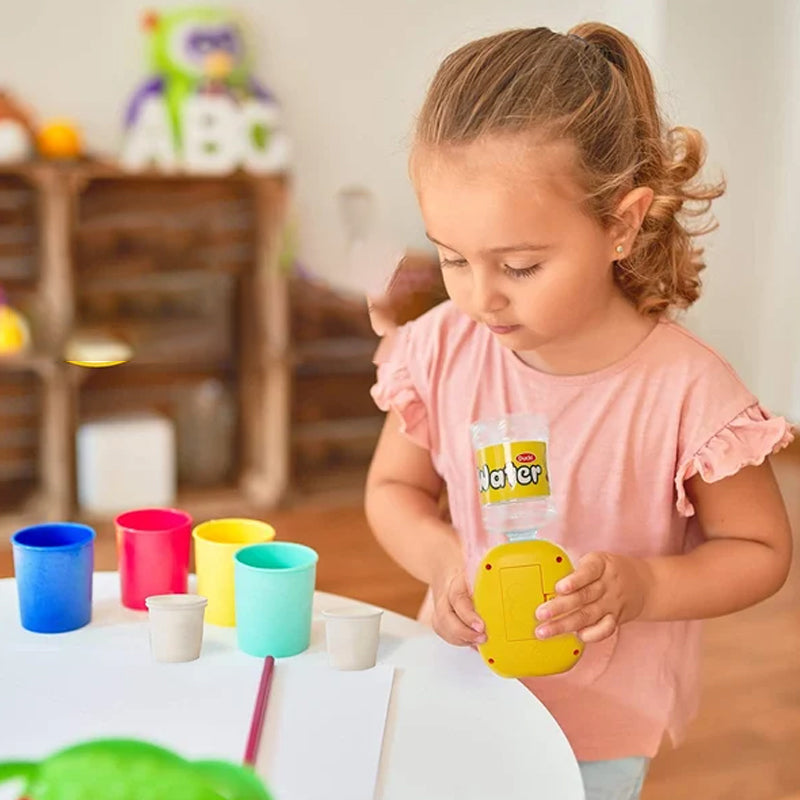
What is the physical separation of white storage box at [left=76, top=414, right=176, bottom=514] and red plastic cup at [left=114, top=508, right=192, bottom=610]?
2169mm

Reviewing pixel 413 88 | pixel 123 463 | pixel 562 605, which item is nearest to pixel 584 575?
pixel 562 605

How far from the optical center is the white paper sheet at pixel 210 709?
0.81m

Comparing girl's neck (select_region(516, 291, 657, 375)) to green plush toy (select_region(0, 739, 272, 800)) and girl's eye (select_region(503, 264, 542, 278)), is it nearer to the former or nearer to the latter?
girl's eye (select_region(503, 264, 542, 278))

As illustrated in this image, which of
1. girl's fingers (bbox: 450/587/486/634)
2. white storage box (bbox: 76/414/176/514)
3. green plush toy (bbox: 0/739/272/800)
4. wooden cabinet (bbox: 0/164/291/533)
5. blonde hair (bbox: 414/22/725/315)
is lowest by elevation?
white storage box (bbox: 76/414/176/514)

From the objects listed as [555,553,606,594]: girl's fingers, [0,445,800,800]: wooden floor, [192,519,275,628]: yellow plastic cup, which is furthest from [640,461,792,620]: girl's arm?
[0,445,800,800]: wooden floor

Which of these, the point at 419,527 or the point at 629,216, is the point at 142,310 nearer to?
the point at 419,527

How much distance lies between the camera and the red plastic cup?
1062 mm

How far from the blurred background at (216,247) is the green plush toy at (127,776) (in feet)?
6.95

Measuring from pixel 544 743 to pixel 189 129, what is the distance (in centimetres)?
271

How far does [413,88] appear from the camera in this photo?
3.70 meters

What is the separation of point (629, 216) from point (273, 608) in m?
0.44

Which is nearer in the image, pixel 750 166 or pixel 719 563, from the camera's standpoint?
pixel 719 563

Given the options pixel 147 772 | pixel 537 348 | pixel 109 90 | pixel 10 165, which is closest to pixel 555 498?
pixel 537 348

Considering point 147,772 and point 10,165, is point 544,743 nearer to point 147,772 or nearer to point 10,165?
point 147,772
